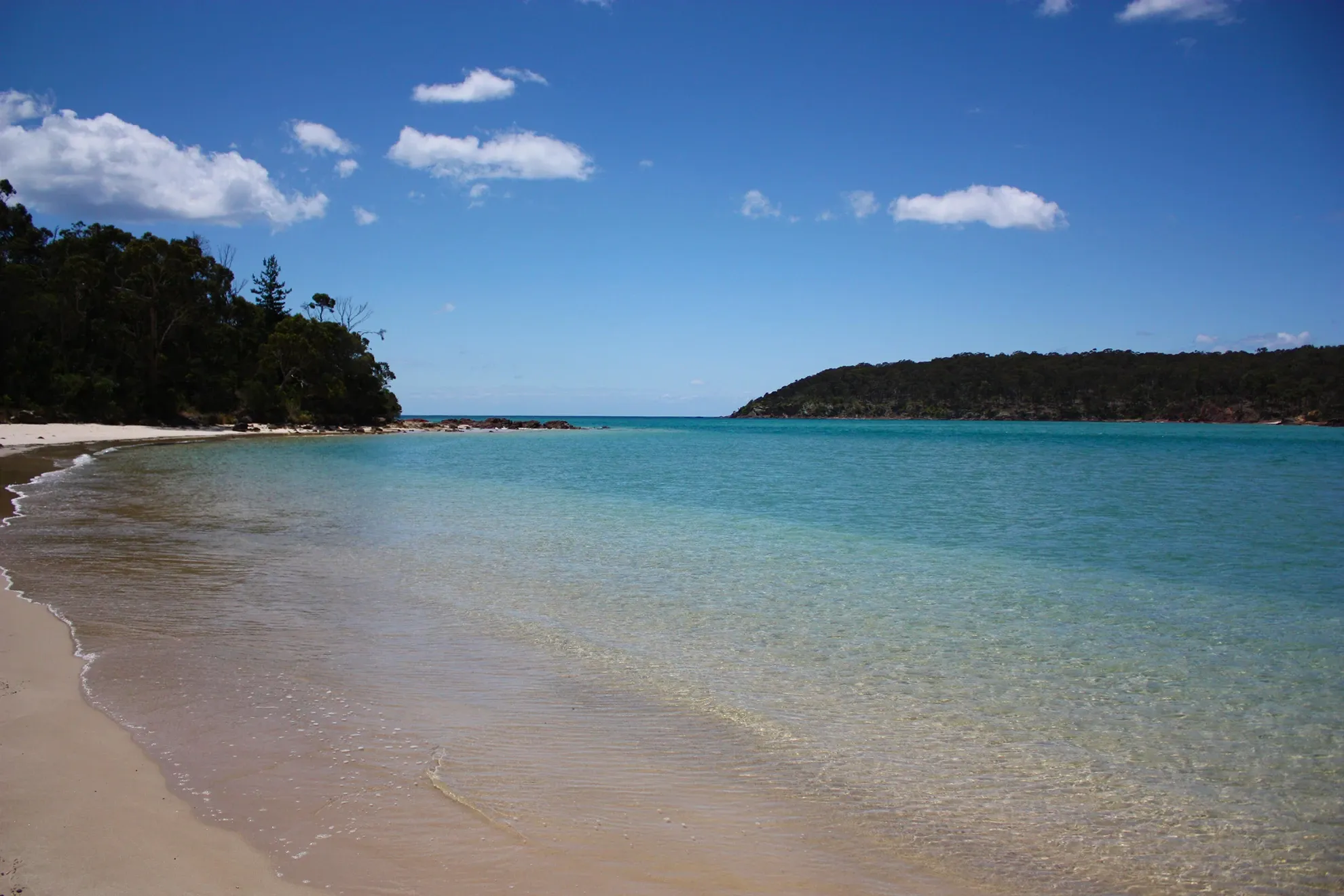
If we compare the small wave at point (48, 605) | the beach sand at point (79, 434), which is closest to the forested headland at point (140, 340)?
the beach sand at point (79, 434)

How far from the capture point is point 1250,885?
11.0 ft

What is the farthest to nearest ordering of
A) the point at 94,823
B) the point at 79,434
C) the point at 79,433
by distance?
1. the point at 79,433
2. the point at 79,434
3. the point at 94,823

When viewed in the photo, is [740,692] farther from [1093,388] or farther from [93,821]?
[1093,388]

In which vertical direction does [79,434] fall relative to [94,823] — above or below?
above

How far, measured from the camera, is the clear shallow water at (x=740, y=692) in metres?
3.54

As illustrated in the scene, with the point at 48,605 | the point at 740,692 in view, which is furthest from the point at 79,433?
the point at 740,692

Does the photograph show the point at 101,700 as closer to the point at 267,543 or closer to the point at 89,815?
the point at 89,815

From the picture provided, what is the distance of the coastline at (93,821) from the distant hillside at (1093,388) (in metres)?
131

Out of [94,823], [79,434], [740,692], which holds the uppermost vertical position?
[79,434]

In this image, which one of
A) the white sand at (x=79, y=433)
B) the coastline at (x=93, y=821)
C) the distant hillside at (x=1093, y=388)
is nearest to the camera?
the coastline at (x=93, y=821)

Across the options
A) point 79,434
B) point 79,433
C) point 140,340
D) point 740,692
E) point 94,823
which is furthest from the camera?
point 140,340

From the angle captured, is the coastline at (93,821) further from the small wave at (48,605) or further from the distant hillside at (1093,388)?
the distant hillside at (1093,388)

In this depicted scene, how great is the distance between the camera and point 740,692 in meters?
5.67

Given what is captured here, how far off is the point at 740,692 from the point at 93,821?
12.3 feet
